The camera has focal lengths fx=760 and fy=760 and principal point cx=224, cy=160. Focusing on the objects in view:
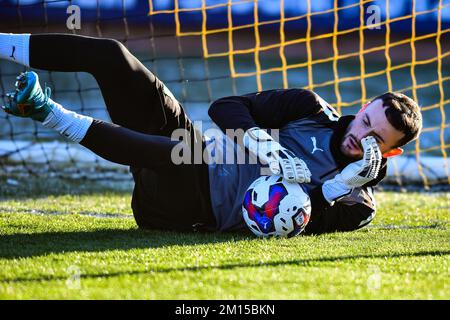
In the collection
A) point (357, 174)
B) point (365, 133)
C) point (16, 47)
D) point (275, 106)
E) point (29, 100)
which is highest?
point (16, 47)

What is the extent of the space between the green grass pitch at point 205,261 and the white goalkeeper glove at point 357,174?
229 millimetres

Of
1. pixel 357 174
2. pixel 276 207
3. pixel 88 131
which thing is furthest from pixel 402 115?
pixel 88 131

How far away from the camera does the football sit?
3197 mm

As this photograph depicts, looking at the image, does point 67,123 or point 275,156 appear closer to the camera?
point 67,123

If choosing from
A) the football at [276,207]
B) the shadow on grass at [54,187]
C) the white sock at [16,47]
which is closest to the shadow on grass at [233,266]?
the football at [276,207]

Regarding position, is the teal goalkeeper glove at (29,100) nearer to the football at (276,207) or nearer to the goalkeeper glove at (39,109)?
the goalkeeper glove at (39,109)

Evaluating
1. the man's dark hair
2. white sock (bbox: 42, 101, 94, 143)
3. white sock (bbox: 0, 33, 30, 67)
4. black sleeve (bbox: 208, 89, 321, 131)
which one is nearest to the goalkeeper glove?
white sock (bbox: 42, 101, 94, 143)

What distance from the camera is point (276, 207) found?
10.5ft

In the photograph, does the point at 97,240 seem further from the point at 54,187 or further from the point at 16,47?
the point at 54,187

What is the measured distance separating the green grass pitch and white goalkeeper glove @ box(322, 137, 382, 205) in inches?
9.0

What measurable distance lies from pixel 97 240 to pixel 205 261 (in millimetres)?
632

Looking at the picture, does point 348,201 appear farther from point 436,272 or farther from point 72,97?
point 72,97

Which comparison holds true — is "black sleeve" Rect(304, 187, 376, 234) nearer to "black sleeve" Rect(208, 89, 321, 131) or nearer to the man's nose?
the man's nose

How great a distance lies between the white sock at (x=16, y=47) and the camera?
125 inches
